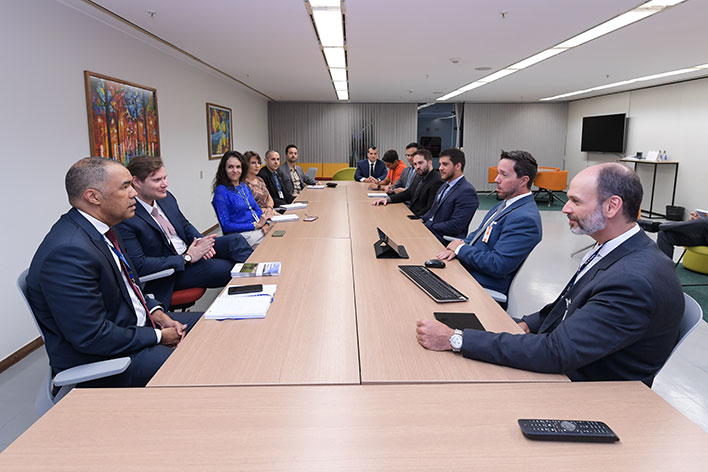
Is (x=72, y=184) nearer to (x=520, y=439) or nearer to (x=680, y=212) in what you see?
(x=520, y=439)

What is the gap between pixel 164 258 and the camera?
2.92 meters

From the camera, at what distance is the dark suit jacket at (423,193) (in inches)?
212

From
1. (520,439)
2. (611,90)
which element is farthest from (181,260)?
(611,90)

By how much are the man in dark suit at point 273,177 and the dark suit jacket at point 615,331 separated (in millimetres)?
5324

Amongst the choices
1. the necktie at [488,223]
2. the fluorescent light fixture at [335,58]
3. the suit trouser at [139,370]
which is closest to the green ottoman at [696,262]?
the necktie at [488,223]

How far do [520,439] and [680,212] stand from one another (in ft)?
33.0

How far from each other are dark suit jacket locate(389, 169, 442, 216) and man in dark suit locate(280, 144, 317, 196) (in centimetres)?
215

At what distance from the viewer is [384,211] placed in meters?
5.15

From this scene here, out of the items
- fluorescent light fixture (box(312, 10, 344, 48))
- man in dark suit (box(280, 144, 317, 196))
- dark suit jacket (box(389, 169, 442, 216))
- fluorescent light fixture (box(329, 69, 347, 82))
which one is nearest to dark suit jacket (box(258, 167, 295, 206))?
man in dark suit (box(280, 144, 317, 196))

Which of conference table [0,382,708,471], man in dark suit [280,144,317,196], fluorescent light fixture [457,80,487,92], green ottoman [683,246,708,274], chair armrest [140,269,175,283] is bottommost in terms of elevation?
green ottoman [683,246,708,274]

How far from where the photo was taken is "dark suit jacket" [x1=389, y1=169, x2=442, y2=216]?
538 centimetres

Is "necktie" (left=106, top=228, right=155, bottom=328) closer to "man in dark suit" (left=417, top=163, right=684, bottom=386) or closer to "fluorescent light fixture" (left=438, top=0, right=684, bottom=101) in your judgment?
"man in dark suit" (left=417, top=163, right=684, bottom=386)

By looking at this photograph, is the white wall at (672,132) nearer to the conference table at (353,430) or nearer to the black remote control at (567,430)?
the conference table at (353,430)

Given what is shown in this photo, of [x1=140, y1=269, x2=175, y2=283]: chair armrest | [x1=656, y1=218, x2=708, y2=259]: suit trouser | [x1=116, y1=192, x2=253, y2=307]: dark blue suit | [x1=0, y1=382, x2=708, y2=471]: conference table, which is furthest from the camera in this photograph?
[x1=656, y1=218, x2=708, y2=259]: suit trouser
